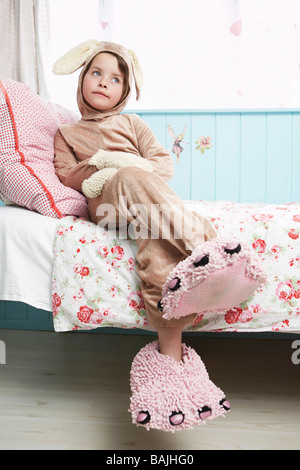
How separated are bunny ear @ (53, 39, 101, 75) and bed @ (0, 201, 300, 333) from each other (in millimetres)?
538

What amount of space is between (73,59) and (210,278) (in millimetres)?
877

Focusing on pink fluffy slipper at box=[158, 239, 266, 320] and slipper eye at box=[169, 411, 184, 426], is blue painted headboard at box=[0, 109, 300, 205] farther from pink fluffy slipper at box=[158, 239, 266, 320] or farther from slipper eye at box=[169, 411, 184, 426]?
slipper eye at box=[169, 411, 184, 426]

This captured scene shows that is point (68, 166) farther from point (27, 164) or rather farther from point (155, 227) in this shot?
point (155, 227)

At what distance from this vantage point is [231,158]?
1908 millimetres

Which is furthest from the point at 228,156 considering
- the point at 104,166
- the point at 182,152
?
the point at 104,166

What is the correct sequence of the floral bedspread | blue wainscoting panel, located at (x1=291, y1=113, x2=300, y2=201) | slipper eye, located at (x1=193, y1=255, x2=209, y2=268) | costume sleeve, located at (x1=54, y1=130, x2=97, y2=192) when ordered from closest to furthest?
slipper eye, located at (x1=193, y1=255, x2=209, y2=268) < the floral bedspread < costume sleeve, located at (x1=54, y1=130, x2=97, y2=192) < blue wainscoting panel, located at (x1=291, y1=113, x2=300, y2=201)

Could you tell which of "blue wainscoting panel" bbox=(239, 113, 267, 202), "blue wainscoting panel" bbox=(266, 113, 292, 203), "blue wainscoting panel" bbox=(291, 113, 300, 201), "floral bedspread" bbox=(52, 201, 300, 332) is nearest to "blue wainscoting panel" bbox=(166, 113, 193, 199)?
"blue wainscoting panel" bbox=(239, 113, 267, 202)

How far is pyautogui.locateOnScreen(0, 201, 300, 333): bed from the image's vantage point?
1.01m

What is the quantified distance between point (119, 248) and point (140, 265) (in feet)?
0.26

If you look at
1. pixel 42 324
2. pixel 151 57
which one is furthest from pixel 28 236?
pixel 151 57

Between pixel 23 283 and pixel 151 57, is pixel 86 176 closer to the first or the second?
pixel 23 283

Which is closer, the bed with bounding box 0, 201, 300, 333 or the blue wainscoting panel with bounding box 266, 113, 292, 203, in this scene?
the bed with bounding box 0, 201, 300, 333

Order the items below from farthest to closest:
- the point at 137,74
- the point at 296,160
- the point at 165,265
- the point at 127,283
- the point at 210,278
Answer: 1. the point at 296,160
2. the point at 137,74
3. the point at 127,283
4. the point at 165,265
5. the point at 210,278
